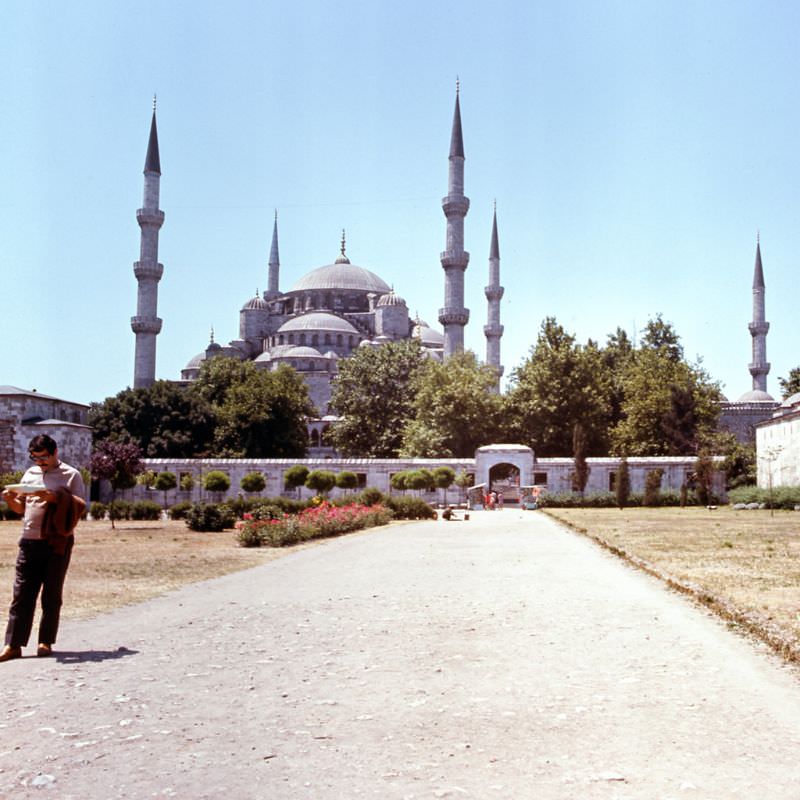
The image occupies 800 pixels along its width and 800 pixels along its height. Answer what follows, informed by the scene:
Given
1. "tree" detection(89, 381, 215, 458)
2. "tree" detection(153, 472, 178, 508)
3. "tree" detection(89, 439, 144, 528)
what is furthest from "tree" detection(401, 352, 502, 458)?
"tree" detection(89, 439, 144, 528)

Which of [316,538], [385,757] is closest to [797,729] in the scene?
[385,757]

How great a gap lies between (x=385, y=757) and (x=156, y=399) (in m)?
46.0

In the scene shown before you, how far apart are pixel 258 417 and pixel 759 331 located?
124 ft

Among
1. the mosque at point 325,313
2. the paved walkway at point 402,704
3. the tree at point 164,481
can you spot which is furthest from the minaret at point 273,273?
the paved walkway at point 402,704

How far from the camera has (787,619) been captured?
695 cm

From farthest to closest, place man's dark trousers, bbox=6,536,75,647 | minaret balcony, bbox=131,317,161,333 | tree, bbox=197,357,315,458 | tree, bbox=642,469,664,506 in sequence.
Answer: minaret balcony, bbox=131,317,161,333 < tree, bbox=197,357,315,458 < tree, bbox=642,469,664,506 < man's dark trousers, bbox=6,536,75,647

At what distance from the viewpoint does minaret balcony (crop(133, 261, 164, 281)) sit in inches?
2168

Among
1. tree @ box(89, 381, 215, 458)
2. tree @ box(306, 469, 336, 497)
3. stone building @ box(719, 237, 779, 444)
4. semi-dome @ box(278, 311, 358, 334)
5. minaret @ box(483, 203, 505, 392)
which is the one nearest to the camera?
tree @ box(306, 469, 336, 497)

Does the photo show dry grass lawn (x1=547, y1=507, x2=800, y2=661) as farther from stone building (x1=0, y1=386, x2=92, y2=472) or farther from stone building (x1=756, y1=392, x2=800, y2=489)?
stone building (x1=0, y1=386, x2=92, y2=472)

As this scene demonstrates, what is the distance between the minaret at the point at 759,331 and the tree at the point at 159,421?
39879mm

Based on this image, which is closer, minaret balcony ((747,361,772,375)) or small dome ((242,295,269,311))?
minaret balcony ((747,361,772,375))

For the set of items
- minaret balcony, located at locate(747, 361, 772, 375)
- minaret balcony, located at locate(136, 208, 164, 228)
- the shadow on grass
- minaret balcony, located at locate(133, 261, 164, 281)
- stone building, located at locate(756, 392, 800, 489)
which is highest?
minaret balcony, located at locate(136, 208, 164, 228)

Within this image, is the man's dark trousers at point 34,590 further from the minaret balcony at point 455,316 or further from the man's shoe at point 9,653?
the minaret balcony at point 455,316

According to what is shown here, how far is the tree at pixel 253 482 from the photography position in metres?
34.9
